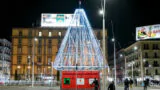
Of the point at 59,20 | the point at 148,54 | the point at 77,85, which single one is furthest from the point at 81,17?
the point at 148,54

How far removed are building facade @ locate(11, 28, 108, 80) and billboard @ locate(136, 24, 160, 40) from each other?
42.1 meters

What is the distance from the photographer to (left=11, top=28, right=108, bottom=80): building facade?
128500 mm

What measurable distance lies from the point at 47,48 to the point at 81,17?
91.0 metres

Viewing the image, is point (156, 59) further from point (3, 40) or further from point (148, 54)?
point (3, 40)

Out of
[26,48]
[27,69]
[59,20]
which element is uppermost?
[59,20]

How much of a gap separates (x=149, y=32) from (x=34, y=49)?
5682 centimetres

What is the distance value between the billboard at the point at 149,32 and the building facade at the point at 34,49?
1656 inches

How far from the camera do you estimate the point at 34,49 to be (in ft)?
420

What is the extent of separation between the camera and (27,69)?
12825 cm

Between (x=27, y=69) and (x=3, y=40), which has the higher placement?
(x=3, y=40)

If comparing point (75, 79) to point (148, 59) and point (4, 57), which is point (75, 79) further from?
point (4, 57)

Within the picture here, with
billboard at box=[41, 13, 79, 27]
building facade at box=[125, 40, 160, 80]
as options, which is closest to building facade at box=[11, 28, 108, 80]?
billboard at box=[41, 13, 79, 27]

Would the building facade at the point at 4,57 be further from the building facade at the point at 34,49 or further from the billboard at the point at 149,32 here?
the billboard at the point at 149,32

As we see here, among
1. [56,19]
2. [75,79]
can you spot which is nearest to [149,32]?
[56,19]
